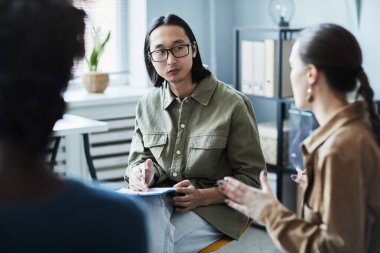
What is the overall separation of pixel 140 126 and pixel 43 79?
167 centimetres

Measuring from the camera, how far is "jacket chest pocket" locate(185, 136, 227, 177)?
241 centimetres

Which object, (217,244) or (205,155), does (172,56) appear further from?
(217,244)

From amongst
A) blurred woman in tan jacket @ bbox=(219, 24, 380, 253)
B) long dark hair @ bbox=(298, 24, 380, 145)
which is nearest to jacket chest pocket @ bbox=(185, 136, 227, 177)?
blurred woman in tan jacket @ bbox=(219, 24, 380, 253)

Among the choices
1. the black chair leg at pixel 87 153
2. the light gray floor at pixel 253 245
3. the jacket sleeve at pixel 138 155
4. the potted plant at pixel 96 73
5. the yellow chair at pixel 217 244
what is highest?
the potted plant at pixel 96 73

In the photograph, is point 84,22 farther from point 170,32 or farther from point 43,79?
point 170,32

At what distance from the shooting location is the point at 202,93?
2496 millimetres

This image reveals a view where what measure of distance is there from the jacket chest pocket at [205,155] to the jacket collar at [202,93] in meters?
0.15

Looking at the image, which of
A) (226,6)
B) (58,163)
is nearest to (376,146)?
(58,163)

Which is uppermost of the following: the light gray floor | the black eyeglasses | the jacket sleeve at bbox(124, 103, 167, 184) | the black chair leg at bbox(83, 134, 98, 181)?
the black eyeglasses

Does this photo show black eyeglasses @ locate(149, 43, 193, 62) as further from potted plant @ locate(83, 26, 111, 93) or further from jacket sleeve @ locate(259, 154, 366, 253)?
potted plant @ locate(83, 26, 111, 93)

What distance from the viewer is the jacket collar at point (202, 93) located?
8.16ft

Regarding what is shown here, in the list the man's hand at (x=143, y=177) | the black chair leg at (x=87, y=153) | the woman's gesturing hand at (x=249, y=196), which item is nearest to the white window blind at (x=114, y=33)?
the black chair leg at (x=87, y=153)

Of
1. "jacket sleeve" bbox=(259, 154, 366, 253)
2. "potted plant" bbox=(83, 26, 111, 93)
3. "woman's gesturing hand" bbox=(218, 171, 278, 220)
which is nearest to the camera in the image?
"jacket sleeve" bbox=(259, 154, 366, 253)

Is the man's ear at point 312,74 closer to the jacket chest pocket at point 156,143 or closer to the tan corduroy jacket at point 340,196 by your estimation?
the tan corduroy jacket at point 340,196
